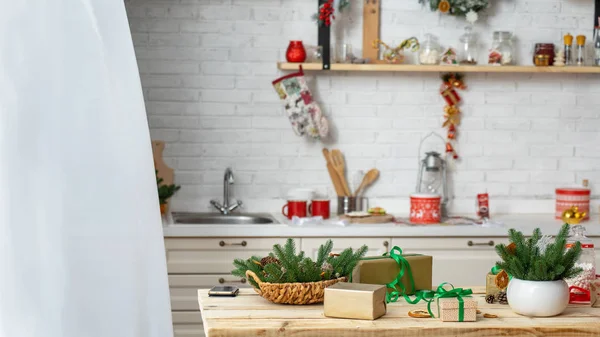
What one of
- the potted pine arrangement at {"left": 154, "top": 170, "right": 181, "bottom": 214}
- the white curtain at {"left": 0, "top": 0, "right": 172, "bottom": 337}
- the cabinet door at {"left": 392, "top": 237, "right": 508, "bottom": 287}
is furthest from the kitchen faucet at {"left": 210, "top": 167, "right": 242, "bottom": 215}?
the white curtain at {"left": 0, "top": 0, "right": 172, "bottom": 337}

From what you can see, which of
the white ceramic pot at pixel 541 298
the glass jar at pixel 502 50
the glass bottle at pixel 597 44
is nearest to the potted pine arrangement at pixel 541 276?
the white ceramic pot at pixel 541 298

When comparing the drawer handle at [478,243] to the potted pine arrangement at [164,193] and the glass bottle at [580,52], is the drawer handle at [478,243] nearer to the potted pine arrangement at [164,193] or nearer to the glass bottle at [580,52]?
the glass bottle at [580,52]

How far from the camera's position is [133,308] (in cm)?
72

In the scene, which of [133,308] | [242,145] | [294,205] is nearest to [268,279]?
[133,308]

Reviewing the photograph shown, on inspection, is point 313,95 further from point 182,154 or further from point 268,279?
point 268,279

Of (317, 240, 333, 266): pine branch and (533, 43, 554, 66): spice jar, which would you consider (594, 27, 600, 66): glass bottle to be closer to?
(533, 43, 554, 66): spice jar

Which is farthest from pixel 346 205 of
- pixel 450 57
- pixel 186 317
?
pixel 186 317

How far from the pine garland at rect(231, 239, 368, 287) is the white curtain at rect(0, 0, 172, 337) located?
4.07 ft

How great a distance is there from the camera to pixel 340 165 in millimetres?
4609

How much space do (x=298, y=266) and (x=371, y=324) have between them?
0.85 ft

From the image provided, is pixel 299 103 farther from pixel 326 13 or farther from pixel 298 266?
pixel 298 266

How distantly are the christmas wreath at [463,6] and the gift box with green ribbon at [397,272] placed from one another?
2695mm

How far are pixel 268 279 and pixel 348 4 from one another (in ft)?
9.34

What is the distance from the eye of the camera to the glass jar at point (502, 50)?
4.54 m
